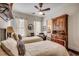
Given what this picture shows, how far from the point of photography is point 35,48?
61.7 inches

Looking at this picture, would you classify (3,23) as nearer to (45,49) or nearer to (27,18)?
(27,18)

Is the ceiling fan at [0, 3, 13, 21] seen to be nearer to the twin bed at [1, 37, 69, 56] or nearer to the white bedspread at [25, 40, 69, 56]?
the twin bed at [1, 37, 69, 56]

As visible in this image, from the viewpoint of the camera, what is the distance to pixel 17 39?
1.59 metres

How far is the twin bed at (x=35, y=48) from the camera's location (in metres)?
1.56

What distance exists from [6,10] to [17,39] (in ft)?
1.66

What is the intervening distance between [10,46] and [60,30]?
867mm

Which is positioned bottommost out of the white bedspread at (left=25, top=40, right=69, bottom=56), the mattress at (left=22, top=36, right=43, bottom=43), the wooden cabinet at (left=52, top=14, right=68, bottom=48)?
the white bedspread at (left=25, top=40, right=69, bottom=56)

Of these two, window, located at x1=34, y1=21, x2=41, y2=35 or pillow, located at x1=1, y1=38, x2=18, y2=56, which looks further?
window, located at x1=34, y1=21, x2=41, y2=35

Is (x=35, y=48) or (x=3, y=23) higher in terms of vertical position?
(x=3, y=23)

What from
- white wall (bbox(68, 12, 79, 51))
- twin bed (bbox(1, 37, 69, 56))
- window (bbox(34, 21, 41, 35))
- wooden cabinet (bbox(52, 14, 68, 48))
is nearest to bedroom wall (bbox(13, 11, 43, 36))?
window (bbox(34, 21, 41, 35))

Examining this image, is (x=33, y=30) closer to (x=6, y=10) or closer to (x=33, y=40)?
(x=33, y=40)

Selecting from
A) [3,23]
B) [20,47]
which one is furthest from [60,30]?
[3,23]

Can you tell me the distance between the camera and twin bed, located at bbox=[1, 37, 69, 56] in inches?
61.5

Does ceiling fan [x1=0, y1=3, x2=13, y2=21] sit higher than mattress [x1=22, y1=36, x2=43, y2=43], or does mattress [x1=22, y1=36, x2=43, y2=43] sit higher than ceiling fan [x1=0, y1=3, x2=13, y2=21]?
ceiling fan [x1=0, y1=3, x2=13, y2=21]
